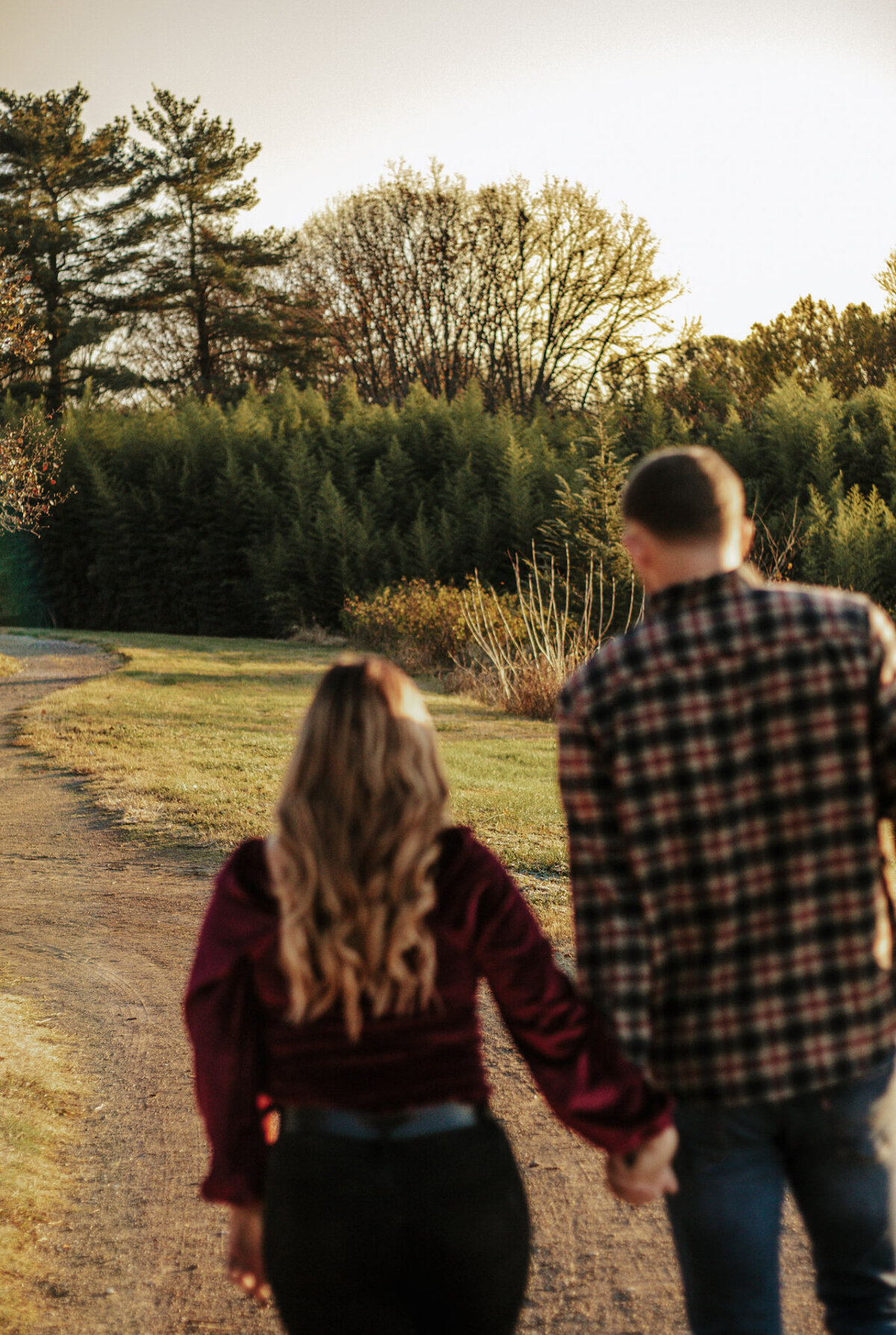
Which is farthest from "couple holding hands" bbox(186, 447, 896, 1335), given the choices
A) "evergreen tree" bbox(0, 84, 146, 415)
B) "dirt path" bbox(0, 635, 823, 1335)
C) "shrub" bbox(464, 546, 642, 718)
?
"evergreen tree" bbox(0, 84, 146, 415)

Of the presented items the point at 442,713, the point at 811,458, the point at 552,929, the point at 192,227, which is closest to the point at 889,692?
the point at 552,929

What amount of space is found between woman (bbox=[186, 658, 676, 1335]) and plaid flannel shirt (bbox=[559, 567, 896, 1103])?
0.40ft

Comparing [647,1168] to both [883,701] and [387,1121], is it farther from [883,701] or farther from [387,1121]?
[883,701]

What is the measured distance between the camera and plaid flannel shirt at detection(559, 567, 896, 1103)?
5.24 feet

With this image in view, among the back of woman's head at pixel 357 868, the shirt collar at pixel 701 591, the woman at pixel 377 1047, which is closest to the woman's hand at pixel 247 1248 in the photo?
the woman at pixel 377 1047

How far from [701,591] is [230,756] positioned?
7928 millimetres

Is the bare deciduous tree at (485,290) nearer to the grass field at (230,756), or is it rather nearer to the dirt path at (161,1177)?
the grass field at (230,756)

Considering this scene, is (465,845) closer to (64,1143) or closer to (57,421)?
(64,1143)

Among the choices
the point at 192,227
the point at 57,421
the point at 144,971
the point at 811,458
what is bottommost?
the point at 144,971

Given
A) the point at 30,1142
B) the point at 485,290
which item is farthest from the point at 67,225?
the point at 30,1142

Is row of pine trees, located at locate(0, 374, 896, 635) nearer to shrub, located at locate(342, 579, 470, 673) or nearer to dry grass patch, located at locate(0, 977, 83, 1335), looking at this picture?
shrub, located at locate(342, 579, 470, 673)

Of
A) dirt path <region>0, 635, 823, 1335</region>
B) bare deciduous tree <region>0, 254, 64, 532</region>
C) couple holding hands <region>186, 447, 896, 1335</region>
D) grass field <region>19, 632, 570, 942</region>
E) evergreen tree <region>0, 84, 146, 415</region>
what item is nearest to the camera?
couple holding hands <region>186, 447, 896, 1335</region>

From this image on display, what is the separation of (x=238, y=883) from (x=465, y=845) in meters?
0.32

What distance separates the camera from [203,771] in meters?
→ 8.68
